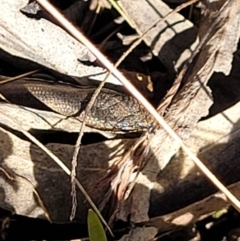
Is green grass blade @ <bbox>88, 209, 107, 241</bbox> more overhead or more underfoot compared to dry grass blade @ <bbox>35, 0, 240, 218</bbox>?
more underfoot

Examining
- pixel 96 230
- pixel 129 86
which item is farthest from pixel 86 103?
pixel 96 230

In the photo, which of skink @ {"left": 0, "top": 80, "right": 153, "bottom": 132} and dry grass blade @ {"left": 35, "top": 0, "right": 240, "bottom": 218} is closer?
dry grass blade @ {"left": 35, "top": 0, "right": 240, "bottom": 218}

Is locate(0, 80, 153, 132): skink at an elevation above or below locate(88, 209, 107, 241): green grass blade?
above

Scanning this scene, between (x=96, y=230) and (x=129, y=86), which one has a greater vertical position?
(x=129, y=86)

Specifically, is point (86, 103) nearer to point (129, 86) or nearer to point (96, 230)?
point (129, 86)

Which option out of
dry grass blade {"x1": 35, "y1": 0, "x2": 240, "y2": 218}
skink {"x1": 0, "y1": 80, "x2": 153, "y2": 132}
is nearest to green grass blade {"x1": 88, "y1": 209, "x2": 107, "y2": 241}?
dry grass blade {"x1": 35, "y1": 0, "x2": 240, "y2": 218}

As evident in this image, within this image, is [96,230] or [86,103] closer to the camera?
[96,230]

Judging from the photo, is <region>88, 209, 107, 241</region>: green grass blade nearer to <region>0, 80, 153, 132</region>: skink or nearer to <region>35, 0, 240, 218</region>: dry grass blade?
<region>35, 0, 240, 218</region>: dry grass blade

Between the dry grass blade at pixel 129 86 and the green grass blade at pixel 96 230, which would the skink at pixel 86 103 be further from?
the green grass blade at pixel 96 230

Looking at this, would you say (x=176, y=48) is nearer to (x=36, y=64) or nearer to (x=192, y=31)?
(x=192, y=31)
